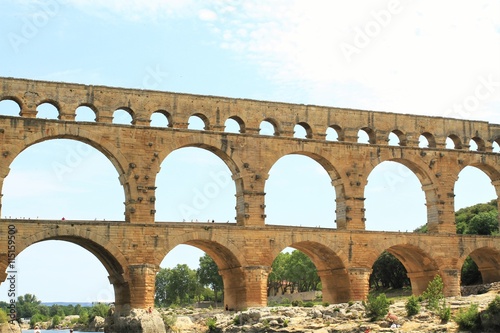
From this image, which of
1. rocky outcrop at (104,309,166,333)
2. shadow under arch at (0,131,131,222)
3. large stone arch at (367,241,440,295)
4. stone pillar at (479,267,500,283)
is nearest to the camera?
rocky outcrop at (104,309,166,333)

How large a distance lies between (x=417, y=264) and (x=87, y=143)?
20.8 metres

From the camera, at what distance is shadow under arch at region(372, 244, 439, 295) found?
4278cm

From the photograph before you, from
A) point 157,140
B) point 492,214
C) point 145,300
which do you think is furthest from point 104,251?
point 492,214

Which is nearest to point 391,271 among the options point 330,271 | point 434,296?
point 330,271

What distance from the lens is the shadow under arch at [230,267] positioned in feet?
125

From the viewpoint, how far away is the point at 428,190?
44.5m

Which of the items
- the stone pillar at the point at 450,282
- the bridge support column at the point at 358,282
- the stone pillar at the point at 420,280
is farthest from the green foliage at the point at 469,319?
the stone pillar at the point at 420,280

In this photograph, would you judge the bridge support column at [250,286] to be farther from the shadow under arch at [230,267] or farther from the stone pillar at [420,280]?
the stone pillar at [420,280]

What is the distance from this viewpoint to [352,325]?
109ft

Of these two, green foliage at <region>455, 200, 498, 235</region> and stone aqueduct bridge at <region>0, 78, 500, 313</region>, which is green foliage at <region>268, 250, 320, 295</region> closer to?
green foliage at <region>455, 200, 498, 235</region>

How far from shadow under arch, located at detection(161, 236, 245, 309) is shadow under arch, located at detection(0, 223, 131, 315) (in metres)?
2.21

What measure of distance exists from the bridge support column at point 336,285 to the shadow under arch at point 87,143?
1232 centimetres

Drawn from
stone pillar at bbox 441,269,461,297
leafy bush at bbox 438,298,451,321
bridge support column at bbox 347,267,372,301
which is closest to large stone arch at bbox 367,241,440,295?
stone pillar at bbox 441,269,461,297

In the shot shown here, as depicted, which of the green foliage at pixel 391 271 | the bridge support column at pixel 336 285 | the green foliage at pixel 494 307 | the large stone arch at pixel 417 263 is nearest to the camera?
the green foliage at pixel 494 307
